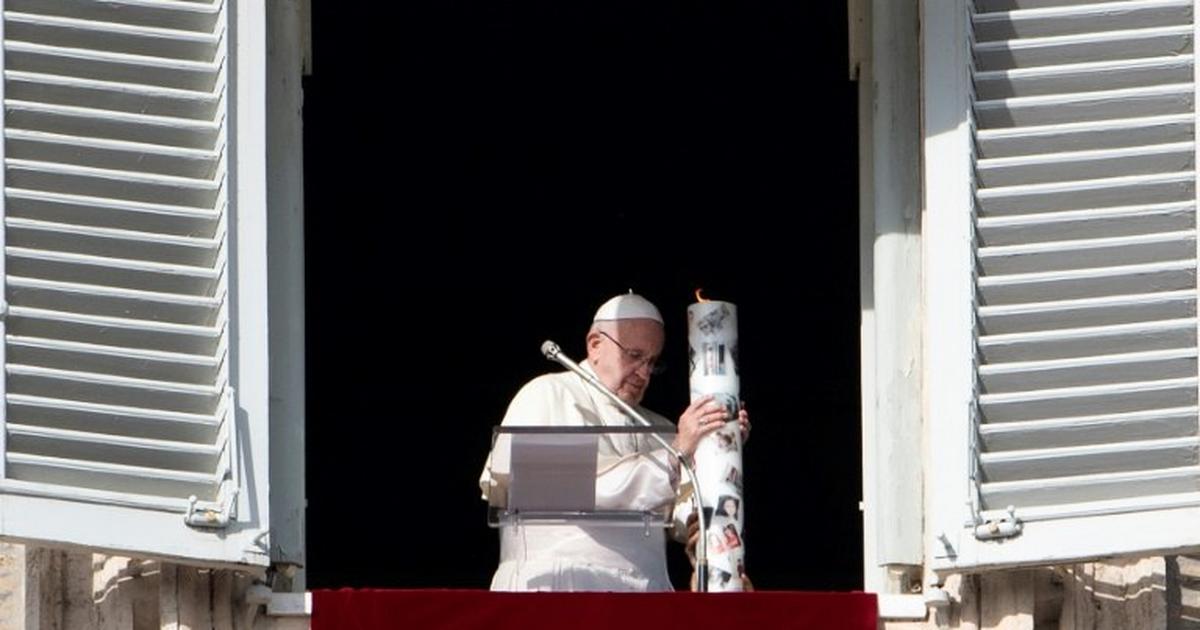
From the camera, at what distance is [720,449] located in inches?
375

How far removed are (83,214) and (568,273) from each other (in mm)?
3710

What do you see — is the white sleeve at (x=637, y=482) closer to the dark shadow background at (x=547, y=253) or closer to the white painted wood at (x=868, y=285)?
the white painted wood at (x=868, y=285)

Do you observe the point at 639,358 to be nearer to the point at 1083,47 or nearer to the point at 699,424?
the point at 699,424

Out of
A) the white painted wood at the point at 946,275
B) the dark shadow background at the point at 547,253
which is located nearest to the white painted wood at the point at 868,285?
the white painted wood at the point at 946,275

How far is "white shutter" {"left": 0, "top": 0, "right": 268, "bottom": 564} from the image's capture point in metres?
9.13

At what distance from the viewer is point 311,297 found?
508 inches

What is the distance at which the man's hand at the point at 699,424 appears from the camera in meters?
9.54

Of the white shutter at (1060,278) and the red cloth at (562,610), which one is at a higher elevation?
the white shutter at (1060,278)

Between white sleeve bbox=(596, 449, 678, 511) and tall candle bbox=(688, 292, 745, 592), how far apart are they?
16cm

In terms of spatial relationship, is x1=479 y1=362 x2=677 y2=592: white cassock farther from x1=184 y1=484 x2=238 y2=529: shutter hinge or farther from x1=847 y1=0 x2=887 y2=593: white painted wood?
x1=184 y1=484 x2=238 y2=529: shutter hinge

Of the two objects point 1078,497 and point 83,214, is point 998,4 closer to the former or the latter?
point 1078,497

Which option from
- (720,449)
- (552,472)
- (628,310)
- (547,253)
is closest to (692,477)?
(720,449)

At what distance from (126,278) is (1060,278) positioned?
182 centimetres

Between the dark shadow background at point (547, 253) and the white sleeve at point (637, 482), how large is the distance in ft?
9.33
